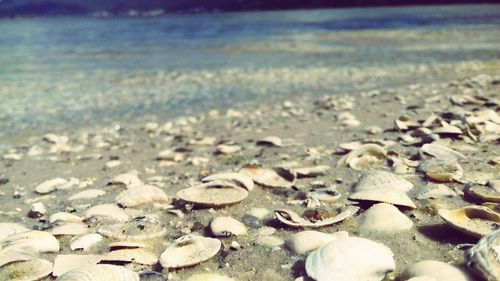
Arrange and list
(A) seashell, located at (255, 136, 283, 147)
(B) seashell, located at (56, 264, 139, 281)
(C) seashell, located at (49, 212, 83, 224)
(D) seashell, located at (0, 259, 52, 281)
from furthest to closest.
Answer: (A) seashell, located at (255, 136, 283, 147)
(C) seashell, located at (49, 212, 83, 224)
(D) seashell, located at (0, 259, 52, 281)
(B) seashell, located at (56, 264, 139, 281)

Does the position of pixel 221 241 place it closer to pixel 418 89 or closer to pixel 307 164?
pixel 307 164

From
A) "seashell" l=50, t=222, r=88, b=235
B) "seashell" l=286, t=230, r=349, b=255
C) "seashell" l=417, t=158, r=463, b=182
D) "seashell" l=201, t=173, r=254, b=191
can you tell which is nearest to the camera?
"seashell" l=286, t=230, r=349, b=255

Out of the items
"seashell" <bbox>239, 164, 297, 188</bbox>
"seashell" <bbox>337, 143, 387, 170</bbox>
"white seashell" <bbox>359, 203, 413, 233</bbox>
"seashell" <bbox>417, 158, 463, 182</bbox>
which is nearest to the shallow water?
"seashell" <bbox>239, 164, 297, 188</bbox>

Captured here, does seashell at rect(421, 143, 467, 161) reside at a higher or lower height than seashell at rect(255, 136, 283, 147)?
higher

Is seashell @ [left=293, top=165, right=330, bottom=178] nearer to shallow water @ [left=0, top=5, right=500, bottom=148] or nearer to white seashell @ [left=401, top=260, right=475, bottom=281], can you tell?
white seashell @ [left=401, top=260, right=475, bottom=281]

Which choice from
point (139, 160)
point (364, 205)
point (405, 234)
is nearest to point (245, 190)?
point (364, 205)

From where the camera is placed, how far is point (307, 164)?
168 inches

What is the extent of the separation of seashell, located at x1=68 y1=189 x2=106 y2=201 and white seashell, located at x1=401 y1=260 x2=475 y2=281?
249 cm

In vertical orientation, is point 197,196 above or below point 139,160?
above

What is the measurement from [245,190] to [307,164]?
118 cm

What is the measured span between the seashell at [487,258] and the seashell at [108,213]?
1.97m

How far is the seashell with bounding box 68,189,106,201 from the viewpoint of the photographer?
12.0ft

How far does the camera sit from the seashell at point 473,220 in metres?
2.25

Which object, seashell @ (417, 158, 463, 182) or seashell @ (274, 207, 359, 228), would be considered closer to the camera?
A: seashell @ (274, 207, 359, 228)
